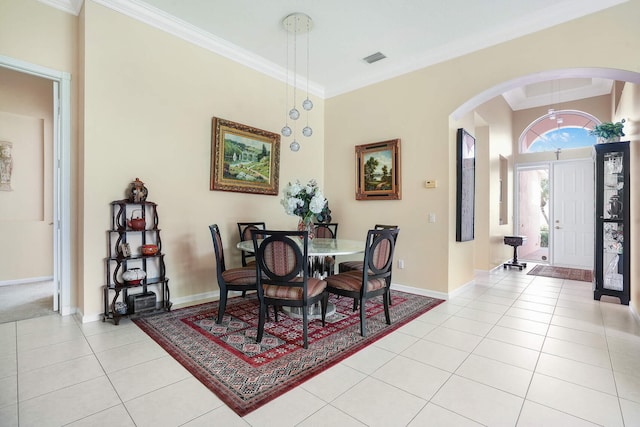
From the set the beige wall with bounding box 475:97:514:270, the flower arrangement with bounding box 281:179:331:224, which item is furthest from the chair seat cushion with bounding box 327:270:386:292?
the beige wall with bounding box 475:97:514:270

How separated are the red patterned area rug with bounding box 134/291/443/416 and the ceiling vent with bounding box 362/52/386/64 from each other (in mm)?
3346

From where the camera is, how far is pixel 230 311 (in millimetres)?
3473

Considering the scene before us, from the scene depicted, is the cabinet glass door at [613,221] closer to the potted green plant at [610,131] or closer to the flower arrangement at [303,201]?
the potted green plant at [610,131]

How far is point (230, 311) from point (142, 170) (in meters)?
1.83

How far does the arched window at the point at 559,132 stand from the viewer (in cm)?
670

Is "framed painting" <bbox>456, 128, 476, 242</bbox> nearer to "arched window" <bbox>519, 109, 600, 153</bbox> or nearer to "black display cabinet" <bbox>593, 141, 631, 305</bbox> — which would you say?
"black display cabinet" <bbox>593, 141, 631, 305</bbox>

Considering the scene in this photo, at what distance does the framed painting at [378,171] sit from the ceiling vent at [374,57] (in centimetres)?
116

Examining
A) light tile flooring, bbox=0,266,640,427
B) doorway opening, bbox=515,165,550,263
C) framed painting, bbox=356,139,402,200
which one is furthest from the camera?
doorway opening, bbox=515,165,550,263

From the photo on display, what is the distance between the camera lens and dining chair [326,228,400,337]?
113 inches

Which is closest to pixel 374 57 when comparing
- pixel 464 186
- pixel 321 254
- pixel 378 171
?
pixel 378 171

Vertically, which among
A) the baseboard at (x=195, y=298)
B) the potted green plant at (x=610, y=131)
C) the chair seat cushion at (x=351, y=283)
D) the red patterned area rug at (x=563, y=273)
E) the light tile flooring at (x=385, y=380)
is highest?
the potted green plant at (x=610, y=131)

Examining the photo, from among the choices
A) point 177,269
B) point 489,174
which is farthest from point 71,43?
point 489,174

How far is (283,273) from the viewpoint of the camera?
2605mm

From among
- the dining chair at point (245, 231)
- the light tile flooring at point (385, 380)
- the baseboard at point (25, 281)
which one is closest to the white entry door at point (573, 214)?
the light tile flooring at point (385, 380)
